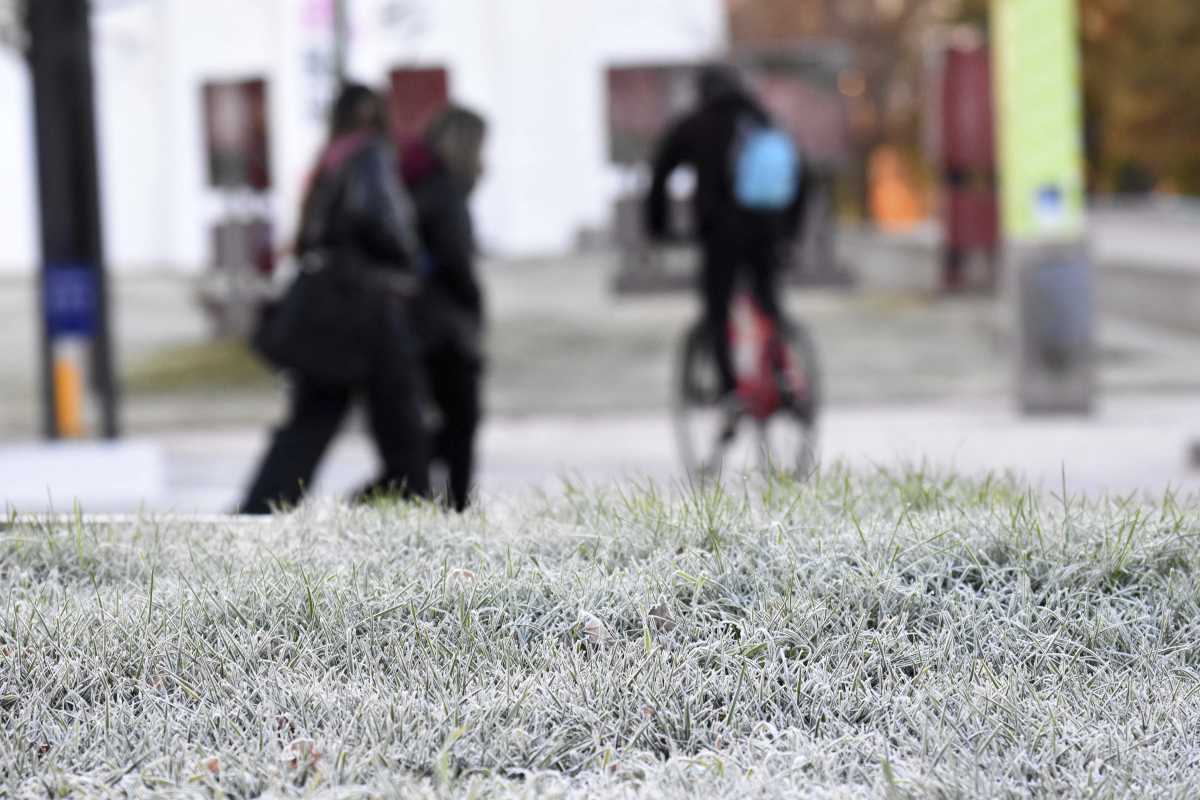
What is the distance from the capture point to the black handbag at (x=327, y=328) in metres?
6.37

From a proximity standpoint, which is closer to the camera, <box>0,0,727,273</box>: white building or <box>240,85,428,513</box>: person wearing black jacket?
<box>240,85,428,513</box>: person wearing black jacket

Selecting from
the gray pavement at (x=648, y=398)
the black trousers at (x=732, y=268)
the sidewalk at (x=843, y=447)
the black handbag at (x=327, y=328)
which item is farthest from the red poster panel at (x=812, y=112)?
the black handbag at (x=327, y=328)

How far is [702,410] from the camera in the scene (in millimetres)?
8102

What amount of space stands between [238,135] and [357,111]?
40.6 ft

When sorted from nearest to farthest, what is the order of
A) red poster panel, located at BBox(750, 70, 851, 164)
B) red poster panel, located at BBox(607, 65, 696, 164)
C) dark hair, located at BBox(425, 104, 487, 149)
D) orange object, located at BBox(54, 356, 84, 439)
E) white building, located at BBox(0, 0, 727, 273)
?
dark hair, located at BBox(425, 104, 487, 149) < orange object, located at BBox(54, 356, 84, 439) < red poster panel, located at BBox(750, 70, 851, 164) < red poster panel, located at BBox(607, 65, 696, 164) < white building, located at BBox(0, 0, 727, 273)

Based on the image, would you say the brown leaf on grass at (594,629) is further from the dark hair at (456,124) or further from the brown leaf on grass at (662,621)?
the dark hair at (456,124)

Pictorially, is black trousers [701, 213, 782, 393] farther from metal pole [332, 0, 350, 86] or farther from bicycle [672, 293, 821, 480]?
metal pole [332, 0, 350, 86]

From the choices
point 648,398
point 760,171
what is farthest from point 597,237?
point 760,171

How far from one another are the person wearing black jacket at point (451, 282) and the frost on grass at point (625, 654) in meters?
2.54

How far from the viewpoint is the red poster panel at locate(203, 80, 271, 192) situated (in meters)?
18.0

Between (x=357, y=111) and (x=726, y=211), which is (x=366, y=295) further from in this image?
(x=726, y=211)

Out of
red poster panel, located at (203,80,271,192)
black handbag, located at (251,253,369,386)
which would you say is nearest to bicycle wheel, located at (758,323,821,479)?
black handbag, located at (251,253,369,386)

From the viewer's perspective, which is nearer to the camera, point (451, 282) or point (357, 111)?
point (357, 111)

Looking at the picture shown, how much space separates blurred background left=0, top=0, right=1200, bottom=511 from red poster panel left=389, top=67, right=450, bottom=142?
0.14 feet
